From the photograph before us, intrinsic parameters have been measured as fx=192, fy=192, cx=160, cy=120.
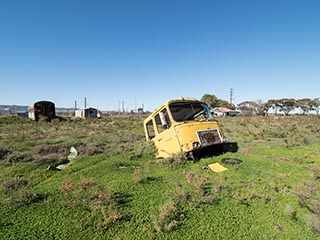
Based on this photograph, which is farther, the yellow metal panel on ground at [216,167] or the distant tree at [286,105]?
the distant tree at [286,105]

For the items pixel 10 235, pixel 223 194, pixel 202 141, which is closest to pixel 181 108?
pixel 202 141

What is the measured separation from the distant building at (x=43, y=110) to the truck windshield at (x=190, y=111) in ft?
118

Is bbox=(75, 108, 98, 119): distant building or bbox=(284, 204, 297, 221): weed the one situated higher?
bbox=(75, 108, 98, 119): distant building

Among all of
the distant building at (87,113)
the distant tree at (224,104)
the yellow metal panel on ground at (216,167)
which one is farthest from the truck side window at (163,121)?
the distant tree at (224,104)

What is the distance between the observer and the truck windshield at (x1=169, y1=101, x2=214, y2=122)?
28.8 feet

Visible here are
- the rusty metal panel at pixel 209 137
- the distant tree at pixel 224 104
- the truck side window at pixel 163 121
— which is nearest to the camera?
the rusty metal panel at pixel 209 137

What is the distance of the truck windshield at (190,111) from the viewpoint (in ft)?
28.8

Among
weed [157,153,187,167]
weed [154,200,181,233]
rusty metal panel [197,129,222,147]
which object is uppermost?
rusty metal panel [197,129,222,147]

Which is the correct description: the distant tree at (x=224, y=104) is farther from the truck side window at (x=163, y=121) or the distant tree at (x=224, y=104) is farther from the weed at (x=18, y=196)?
the weed at (x=18, y=196)

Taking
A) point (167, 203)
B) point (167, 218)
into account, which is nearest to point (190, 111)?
point (167, 203)

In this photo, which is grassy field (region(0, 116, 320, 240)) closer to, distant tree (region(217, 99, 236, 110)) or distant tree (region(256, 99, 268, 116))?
distant tree (region(256, 99, 268, 116))

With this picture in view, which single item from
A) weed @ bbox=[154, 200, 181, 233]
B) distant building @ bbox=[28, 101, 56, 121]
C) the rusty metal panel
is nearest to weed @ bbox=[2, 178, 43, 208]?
weed @ bbox=[154, 200, 181, 233]

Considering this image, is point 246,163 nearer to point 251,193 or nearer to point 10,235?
point 251,193

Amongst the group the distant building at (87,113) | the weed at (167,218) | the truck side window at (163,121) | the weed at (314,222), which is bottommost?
the weed at (314,222)
